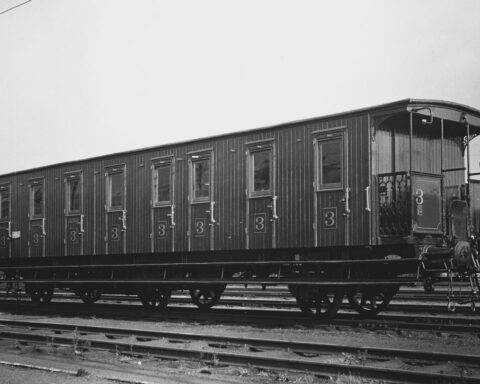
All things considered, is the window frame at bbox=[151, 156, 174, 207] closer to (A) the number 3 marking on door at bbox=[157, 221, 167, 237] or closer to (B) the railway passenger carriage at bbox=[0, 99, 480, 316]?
(B) the railway passenger carriage at bbox=[0, 99, 480, 316]

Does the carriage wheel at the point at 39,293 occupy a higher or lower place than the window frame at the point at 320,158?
lower

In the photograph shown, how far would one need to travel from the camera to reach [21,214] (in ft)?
62.0

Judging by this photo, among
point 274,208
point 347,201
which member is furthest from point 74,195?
point 347,201

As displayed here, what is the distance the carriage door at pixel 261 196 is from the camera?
13000 mm

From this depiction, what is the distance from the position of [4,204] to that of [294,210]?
1047cm

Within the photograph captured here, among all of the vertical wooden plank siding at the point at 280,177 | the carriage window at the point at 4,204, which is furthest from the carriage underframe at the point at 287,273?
the carriage window at the point at 4,204

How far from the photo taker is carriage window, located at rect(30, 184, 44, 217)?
60.0ft

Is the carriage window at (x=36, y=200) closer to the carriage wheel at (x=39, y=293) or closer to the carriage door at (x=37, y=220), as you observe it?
the carriage door at (x=37, y=220)

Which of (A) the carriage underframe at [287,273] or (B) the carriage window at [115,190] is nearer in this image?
(A) the carriage underframe at [287,273]

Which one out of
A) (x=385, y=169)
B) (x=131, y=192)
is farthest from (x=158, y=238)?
(x=385, y=169)

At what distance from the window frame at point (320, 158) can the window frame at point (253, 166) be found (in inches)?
40.9

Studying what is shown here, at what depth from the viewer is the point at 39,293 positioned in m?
18.9

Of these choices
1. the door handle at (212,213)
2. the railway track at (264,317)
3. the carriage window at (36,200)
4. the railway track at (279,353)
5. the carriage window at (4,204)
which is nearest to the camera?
the railway track at (279,353)

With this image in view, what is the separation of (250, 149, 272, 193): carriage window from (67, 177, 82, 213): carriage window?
18.9 feet
